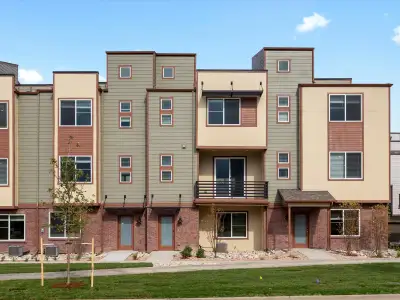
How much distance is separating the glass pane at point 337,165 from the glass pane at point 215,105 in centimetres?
692

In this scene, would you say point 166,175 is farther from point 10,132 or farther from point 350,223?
point 350,223

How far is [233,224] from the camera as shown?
27281 millimetres

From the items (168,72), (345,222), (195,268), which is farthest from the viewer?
(168,72)

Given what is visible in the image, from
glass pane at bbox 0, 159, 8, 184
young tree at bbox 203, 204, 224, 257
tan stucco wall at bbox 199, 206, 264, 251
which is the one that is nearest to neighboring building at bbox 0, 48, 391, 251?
glass pane at bbox 0, 159, 8, 184

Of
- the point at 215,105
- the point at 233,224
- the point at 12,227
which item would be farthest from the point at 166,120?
the point at 12,227

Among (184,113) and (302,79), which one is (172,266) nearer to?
(184,113)

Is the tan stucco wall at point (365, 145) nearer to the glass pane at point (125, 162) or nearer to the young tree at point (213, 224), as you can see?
the young tree at point (213, 224)

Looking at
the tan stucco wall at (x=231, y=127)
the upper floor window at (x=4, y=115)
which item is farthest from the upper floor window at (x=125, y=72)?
the upper floor window at (x=4, y=115)

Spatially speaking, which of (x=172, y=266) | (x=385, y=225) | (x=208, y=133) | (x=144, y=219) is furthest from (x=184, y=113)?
(x=385, y=225)

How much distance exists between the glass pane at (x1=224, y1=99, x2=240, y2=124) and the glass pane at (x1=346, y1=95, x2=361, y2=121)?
6285 millimetres

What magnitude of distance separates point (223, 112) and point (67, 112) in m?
8.77

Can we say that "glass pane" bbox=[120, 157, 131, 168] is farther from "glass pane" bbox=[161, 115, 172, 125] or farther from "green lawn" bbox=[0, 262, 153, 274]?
"green lawn" bbox=[0, 262, 153, 274]

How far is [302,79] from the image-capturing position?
26906 millimetres

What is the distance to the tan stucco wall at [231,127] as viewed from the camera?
1027 inches
